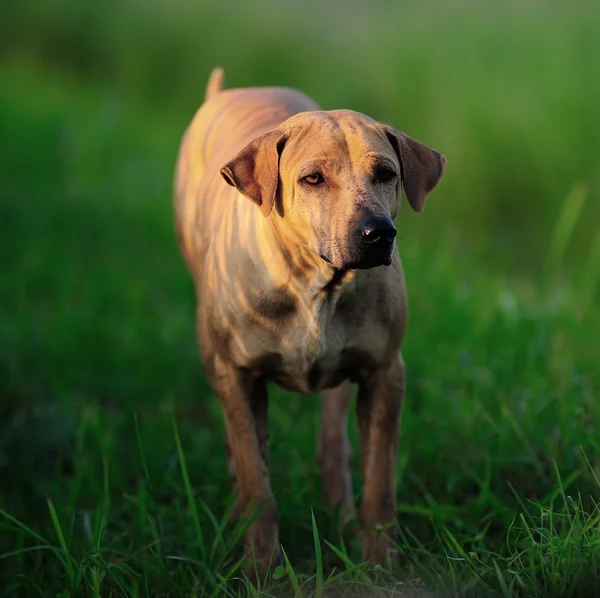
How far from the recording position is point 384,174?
344 centimetres

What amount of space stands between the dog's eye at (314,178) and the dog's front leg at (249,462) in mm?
766

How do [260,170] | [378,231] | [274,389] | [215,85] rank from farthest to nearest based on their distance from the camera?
[274,389], [215,85], [260,170], [378,231]

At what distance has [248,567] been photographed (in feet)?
12.0

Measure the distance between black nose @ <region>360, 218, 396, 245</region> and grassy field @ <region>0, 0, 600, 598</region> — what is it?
91cm

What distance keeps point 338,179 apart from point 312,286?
0.39 meters

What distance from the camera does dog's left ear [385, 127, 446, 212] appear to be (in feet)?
11.6

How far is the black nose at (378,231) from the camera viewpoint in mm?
3191

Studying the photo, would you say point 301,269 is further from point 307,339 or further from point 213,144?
point 213,144

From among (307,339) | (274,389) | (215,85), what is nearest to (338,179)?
(307,339)

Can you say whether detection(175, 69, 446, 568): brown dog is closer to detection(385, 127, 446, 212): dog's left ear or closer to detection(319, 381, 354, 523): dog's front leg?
detection(385, 127, 446, 212): dog's left ear

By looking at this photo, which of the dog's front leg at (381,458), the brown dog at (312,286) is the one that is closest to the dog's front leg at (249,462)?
the brown dog at (312,286)

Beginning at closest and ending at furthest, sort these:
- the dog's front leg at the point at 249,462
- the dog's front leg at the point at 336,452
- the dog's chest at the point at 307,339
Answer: the dog's chest at the point at 307,339
the dog's front leg at the point at 249,462
the dog's front leg at the point at 336,452

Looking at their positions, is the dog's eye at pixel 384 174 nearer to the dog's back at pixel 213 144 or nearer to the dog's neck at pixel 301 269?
the dog's neck at pixel 301 269

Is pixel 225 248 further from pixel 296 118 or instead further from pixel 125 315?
pixel 125 315
